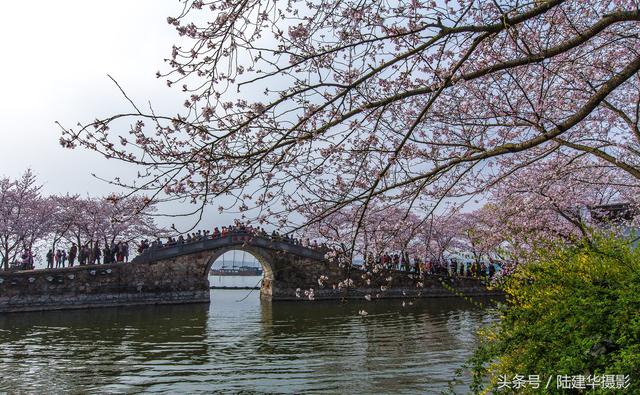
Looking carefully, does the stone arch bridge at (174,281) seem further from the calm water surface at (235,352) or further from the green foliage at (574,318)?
the green foliage at (574,318)

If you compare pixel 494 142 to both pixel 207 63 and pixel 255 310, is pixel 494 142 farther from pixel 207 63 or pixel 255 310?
pixel 255 310

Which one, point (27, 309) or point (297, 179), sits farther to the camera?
point (27, 309)

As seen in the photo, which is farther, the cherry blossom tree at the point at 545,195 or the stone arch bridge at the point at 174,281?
the stone arch bridge at the point at 174,281

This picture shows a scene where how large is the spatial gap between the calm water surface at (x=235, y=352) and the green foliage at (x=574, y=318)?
112 inches

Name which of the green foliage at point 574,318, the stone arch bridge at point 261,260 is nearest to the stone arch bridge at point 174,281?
the stone arch bridge at point 261,260

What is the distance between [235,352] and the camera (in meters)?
14.1

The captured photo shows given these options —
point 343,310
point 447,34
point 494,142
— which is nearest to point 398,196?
point 447,34

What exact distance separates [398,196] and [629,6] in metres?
5.96

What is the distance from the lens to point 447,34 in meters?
4.88

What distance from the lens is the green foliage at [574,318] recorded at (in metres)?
4.18

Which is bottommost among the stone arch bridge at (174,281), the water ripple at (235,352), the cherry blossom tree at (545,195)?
the water ripple at (235,352)

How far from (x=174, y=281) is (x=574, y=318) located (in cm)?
3044

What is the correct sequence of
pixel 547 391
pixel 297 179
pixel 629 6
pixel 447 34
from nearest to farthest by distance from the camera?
pixel 547 391 < pixel 447 34 < pixel 297 179 < pixel 629 6

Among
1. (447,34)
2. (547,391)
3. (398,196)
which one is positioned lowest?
(547,391)
